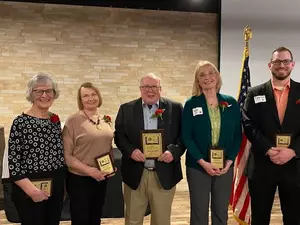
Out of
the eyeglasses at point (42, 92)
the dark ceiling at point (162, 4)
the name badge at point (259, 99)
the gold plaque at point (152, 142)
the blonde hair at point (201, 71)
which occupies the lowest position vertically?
the gold plaque at point (152, 142)

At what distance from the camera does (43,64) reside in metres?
5.03

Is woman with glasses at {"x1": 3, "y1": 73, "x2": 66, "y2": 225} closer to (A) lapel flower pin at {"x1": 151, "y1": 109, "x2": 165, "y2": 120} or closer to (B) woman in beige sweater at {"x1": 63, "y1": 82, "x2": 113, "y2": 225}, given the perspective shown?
(B) woman in beige sweater at {"x1": 63, "y1": 82, "x2": 113, "y2": 225}

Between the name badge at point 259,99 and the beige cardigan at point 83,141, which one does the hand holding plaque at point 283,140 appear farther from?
the beige cardigan at point 83,141

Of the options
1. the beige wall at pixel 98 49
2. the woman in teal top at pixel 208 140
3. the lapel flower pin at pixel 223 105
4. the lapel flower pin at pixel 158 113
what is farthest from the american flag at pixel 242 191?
the beige wall at pixel 98 49

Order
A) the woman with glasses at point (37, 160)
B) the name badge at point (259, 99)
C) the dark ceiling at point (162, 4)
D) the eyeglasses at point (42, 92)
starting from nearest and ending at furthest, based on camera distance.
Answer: the woman with glasses at point (37, 160)
the eyeglasses at point (42, 92)
the name badge at point (259, 99)
the dark ceiling at point (162, 4)

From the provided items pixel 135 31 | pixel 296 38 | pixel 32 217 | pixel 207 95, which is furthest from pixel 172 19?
pixel 32 217

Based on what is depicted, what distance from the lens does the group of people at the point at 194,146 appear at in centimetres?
248

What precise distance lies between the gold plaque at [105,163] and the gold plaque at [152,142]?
25 centimetres

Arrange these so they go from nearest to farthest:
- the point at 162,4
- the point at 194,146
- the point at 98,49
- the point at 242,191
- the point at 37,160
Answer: the point at 37,160 → the point at 194,146 → the point at 242,191 → the point at 98,49 → the point at 162,4

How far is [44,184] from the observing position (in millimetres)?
2219

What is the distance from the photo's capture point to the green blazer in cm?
258

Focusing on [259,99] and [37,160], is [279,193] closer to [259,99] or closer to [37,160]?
[259,99]

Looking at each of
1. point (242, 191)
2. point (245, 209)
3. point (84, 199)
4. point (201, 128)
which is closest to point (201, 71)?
point (201, 128)

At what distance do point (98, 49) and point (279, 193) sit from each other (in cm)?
341
